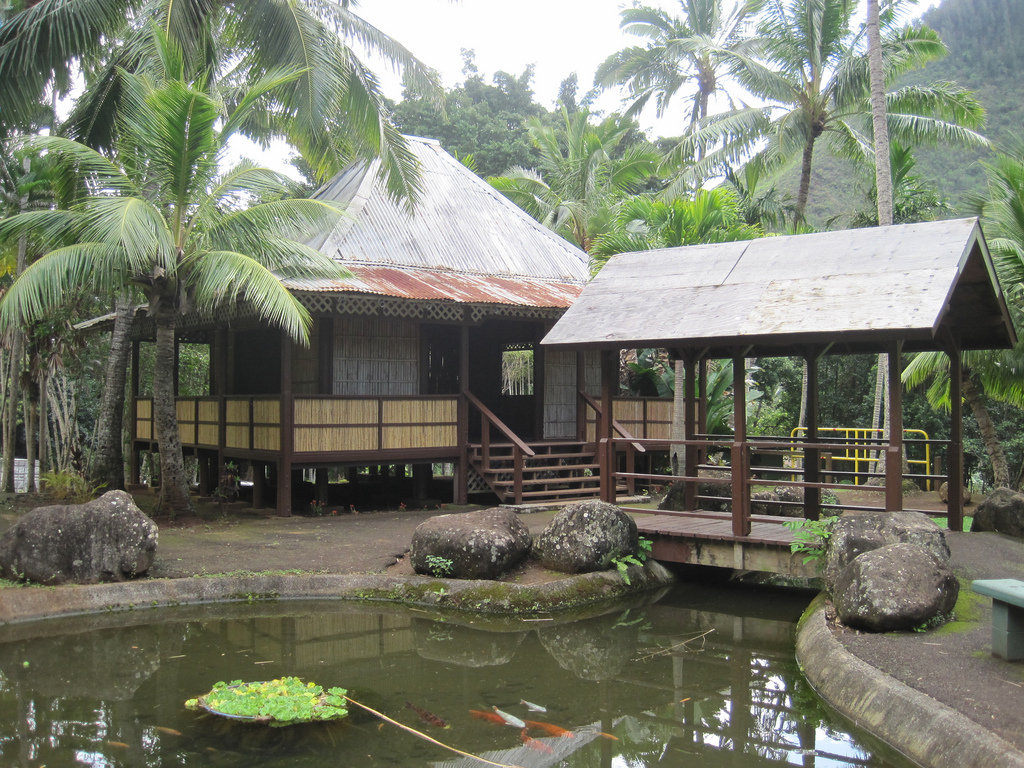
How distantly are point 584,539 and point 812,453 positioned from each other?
110 inches

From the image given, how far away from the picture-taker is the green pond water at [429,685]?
5414mm

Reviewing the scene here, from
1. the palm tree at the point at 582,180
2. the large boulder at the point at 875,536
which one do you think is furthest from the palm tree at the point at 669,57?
the large boulder at the point at 875,536

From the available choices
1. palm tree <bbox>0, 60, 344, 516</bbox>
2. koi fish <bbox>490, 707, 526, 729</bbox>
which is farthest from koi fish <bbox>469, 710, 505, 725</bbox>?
palm tree <bbox>0, 60, 344, 516</bbox>

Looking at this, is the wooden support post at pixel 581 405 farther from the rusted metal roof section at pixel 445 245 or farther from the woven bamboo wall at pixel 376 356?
the woven bamboo wall at pixel 376 356

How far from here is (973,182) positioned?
41938 mm

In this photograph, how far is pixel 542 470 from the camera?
14711mm

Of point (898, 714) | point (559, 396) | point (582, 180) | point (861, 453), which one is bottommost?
point (898, 714)

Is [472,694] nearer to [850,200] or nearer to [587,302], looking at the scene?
[587,302]

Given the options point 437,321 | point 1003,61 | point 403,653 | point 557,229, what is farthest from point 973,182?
point 403,653

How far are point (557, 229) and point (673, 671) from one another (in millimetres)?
19084

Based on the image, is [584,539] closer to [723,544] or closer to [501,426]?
[723,544]

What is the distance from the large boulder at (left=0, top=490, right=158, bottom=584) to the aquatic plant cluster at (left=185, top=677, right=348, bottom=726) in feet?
10.0

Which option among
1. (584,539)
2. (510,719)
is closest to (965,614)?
Answer: (584,539)

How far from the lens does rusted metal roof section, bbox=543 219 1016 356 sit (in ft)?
27.0
